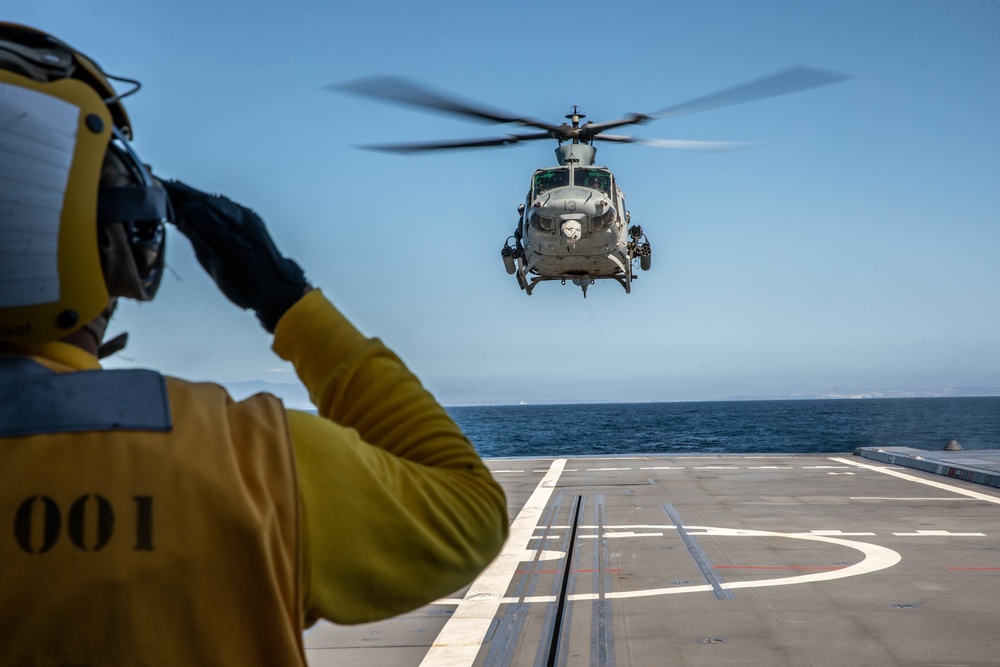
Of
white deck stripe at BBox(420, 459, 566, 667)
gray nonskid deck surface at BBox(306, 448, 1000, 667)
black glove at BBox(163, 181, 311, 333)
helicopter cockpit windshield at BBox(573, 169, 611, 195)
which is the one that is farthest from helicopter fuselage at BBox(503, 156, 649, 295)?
black glove at BBox(163, 181, 311, 333)

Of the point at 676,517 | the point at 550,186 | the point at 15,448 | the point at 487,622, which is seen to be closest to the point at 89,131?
the point at 15,448

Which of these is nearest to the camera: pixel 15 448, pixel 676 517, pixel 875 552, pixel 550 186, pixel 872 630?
pixel 15 448

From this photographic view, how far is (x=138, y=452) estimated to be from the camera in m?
1.45

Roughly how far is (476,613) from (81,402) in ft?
26.4

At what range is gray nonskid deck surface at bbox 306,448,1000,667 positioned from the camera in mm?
7645

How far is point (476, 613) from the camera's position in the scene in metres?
9.05

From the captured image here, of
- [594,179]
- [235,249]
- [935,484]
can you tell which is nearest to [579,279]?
[594,179]

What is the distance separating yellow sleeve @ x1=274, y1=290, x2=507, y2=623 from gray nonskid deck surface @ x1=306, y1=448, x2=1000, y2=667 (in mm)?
6069

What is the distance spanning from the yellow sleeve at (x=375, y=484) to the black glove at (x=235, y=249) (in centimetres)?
6

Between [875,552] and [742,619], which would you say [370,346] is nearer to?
[742,619]

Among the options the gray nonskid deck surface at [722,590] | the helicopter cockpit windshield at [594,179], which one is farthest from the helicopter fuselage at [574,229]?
the gray nonskid deck surface at [722,590]

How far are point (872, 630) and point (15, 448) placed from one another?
Answer: 8.16 meters

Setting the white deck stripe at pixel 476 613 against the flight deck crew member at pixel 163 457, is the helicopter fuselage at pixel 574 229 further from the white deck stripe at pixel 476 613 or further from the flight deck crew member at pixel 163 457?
the flight deck crew member at pixel 163 457

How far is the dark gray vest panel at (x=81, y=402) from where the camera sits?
1455 millimetres
